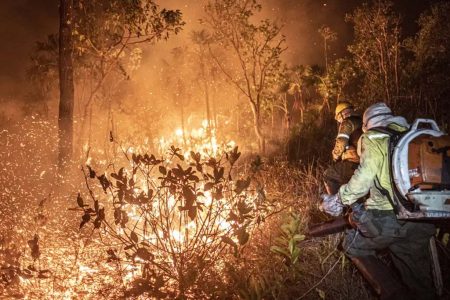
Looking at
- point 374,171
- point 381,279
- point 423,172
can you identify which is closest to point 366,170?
point 374,171

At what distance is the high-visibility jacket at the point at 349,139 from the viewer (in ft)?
17.6

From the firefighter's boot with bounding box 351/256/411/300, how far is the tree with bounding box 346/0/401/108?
1357cm

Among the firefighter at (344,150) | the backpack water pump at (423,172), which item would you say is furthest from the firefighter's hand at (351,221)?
the firefighter at (344,150)

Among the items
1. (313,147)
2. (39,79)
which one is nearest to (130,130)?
(39,79)

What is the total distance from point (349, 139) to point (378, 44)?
1408cm

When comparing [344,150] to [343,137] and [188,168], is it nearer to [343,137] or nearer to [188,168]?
[343,137]

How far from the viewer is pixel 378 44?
58.0 feet

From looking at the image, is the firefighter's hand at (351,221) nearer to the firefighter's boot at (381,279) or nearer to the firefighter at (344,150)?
the firefighter's boot at (381,279)

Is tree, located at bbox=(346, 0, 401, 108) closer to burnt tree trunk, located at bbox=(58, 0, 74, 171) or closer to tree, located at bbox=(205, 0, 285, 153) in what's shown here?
tree, located at bbox=(205, 0, 285, 153)

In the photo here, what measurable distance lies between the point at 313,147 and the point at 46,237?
8.91 m

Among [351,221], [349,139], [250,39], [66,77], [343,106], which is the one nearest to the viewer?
[351,221]

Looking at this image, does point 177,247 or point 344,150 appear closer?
point 177,247

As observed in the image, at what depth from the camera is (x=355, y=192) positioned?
337 centimetres

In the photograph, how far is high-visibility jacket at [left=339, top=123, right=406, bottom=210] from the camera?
330 centimetres
